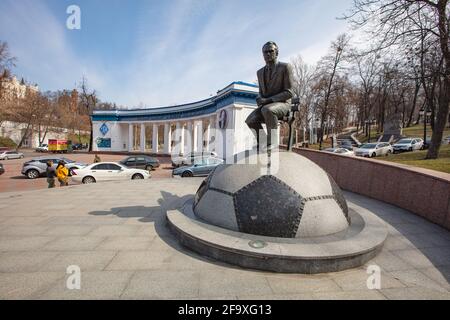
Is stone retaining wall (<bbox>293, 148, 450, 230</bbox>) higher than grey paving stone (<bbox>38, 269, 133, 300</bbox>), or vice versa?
stone retaining wall (<bbox>293, 148, 450, 230</bbox>)

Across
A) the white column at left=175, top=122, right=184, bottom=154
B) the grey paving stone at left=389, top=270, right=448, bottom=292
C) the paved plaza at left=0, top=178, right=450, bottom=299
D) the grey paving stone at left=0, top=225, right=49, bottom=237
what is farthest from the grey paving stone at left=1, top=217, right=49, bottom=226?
the white column at left=175, top=122, right=184, bottom=154

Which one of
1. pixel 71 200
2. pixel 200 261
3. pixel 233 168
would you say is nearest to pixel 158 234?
pixel 200 261

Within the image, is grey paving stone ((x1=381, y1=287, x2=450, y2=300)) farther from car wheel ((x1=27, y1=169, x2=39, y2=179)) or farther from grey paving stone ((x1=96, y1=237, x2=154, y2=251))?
car wheel ((x1=27, y1=169, x2=39, y2=179))

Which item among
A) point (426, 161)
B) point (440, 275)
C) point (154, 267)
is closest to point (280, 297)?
point (154, 267)

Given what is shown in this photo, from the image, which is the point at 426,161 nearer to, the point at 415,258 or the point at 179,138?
the point at 415,258

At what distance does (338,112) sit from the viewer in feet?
144

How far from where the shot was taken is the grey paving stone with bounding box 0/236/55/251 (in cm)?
441

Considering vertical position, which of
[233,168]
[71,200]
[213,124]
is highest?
[213,124]

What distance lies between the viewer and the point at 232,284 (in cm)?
337

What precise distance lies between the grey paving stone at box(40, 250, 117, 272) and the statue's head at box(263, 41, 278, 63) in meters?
5.21

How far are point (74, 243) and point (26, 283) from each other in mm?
1344

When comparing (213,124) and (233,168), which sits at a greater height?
(213,124)
